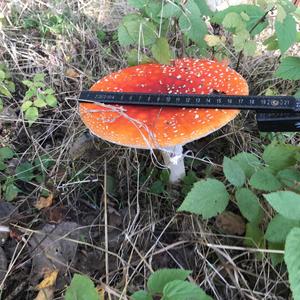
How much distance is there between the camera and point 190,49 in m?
2.48

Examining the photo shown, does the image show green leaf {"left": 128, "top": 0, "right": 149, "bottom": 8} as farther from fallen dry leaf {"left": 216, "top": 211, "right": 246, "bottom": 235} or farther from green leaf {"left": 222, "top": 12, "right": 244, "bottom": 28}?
fallen dry leaf {"left": 216, "top": 211, "right": 246, "bottom": 235}

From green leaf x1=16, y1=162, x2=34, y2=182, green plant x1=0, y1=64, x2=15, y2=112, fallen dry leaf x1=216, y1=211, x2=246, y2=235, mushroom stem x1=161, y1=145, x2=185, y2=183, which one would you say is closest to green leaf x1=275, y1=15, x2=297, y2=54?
mushroom stem x1=161, y1=145, x2=185, y2=183

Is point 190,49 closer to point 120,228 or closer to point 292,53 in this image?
point 292,53

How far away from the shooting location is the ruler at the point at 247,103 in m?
1.63

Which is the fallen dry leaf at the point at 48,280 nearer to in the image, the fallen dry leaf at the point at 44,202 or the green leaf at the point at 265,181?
the fallen dry leaf at the point at 44,202

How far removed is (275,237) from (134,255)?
73 centimetres

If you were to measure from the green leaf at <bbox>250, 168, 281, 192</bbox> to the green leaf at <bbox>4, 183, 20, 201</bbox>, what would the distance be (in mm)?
1261

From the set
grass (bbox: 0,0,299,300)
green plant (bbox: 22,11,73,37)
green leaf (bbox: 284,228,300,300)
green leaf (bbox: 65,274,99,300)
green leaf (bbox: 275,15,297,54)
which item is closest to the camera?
green leaf (bbox: 284,228,300,300)

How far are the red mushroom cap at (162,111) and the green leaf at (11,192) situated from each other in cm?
68

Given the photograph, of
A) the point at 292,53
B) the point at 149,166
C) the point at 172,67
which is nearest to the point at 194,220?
the point at 149,166

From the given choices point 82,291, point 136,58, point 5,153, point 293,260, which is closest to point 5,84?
point 5,153

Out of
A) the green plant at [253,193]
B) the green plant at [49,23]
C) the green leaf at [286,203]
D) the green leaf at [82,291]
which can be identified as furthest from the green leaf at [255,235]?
the green plant at [49,23]

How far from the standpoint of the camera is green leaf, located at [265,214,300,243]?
4.66 feet

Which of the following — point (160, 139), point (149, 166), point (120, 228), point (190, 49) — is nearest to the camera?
point (160, 139)
